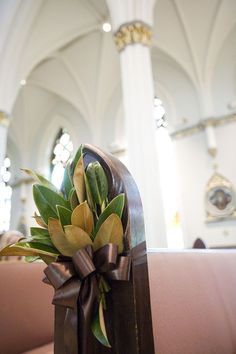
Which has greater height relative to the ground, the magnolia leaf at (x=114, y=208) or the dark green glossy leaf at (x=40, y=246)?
the magnolia leaf at (x=114, y=208)

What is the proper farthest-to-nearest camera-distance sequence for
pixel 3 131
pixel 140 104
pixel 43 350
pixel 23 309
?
1. pixel 3 131
2. pixel 140 104
3. pixel 23 309
4. pixel 43 350

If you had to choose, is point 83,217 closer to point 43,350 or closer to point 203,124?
point 43,350

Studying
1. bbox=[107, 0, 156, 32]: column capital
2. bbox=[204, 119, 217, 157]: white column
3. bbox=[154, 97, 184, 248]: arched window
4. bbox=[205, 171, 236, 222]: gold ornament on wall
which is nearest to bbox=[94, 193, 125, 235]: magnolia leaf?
bbox=[107, 0, 156, 32]: column capital

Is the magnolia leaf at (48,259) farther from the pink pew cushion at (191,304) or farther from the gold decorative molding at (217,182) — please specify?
the gold decorative molding at (217,182)

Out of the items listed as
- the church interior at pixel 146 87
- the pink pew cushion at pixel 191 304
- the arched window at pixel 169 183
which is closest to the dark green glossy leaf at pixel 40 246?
the pink pew cushion at pixel 191 304

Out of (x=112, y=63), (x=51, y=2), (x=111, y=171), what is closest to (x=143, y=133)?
(x=111, y=171)

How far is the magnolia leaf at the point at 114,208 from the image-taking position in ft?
Result: 2.32

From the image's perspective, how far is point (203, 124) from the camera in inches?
362

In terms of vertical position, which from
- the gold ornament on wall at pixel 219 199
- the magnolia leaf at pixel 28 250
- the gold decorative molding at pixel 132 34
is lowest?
the magnolia leaf at pixel 28 250

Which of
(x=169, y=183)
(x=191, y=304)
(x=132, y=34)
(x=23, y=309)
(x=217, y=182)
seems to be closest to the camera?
(x=191, y=304)

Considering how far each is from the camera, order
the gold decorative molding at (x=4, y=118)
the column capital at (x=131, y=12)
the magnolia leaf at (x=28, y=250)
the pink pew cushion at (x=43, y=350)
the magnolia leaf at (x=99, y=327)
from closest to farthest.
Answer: the magnolia leaf at (x=99, y=327) < the magnolia leaf at (x=28, y=250) < the pink pew cushion at (x=43, y=350) < the column capital at (x=131, y=12) < the gold decorative molding at (x=4, y=118)

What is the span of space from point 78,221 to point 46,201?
0.12 m

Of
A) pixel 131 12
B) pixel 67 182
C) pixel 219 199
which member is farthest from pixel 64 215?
pixel 219 199

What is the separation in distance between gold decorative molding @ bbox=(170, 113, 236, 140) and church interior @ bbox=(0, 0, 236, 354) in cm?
3
